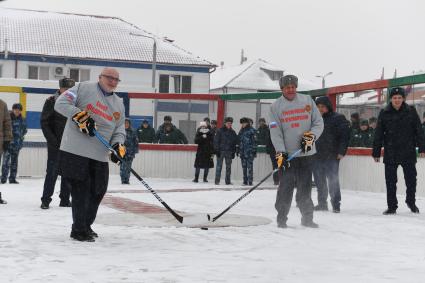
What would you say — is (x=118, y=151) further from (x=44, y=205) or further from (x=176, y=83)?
(x=176, y=83)

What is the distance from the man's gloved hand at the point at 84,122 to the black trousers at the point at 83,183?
314 mm

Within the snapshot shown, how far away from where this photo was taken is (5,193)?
37.2 feet

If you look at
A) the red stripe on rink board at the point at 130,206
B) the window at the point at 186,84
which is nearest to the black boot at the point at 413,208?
the red stripe on rink board at the point at 130,206

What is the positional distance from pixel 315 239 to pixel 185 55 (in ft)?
116

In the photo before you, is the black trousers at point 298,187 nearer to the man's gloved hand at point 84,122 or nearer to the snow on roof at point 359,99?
the man's gloved hand at point 84,122

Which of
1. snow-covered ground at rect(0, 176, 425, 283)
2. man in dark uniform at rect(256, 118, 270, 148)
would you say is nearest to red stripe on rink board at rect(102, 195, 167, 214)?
snow-covered ground at rect(0, 176, 425, 283)

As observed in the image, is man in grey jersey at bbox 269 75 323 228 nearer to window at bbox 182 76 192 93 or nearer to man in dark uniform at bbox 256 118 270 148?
man in dark uniform at bbox 256 118 270 148

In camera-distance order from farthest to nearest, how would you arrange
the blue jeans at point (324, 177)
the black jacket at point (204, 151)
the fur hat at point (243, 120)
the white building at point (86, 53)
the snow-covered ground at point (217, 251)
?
1. the white building at point (86, 53)
2. the black jacket at point (204, 151)
3. the fur hat at point (243, 120)
4. the blue jeans at point (324, 177)
5. the snow-covered ground at point (217, 251)

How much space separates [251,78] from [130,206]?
51.9 m

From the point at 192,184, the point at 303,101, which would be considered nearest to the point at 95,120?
the point at 303,101

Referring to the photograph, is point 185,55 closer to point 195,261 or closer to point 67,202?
point 67,202

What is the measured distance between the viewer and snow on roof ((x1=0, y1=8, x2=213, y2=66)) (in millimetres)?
38656

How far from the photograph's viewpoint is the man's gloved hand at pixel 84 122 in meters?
6.02

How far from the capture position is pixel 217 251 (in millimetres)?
5789
